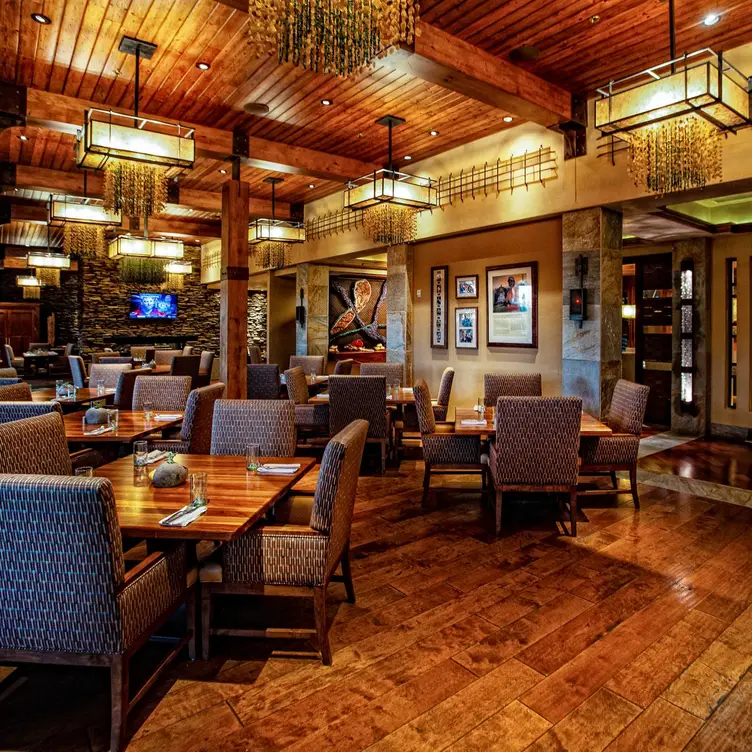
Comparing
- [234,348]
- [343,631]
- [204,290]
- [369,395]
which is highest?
[204,290]

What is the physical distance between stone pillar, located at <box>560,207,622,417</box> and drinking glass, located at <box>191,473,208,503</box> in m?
4.37

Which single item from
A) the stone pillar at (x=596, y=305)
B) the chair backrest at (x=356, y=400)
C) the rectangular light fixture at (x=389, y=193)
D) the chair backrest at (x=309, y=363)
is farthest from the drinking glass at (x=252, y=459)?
the chair backrest at (x=309, y=363)

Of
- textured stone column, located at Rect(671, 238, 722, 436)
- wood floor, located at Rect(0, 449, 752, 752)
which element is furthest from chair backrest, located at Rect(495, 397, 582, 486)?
textured stone column, located at Rect(671, 238, 722, 436)

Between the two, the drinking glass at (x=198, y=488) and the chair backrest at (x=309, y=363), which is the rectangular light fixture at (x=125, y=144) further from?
the chair backrest at (x=309, y=363)

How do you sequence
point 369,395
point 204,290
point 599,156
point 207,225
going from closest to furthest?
point 369,395, point 599,156, point 207,225, point 204,290

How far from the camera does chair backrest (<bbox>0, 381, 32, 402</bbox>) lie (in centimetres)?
422

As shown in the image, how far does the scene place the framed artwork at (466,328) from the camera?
7.39m

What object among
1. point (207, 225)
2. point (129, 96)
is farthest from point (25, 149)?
point (207, 225)

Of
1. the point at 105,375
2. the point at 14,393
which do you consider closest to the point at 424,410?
the point at 14,393

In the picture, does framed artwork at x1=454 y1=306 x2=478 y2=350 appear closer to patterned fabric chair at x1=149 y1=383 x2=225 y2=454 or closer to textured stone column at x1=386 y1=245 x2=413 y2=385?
textured stone column at x1=386 y1=245 x2=413 y2=385

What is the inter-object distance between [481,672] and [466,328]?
5.65 meters

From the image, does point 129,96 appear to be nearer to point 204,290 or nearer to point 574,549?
point 574,549

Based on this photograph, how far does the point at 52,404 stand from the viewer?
3070mm

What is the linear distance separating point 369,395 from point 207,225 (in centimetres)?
825
